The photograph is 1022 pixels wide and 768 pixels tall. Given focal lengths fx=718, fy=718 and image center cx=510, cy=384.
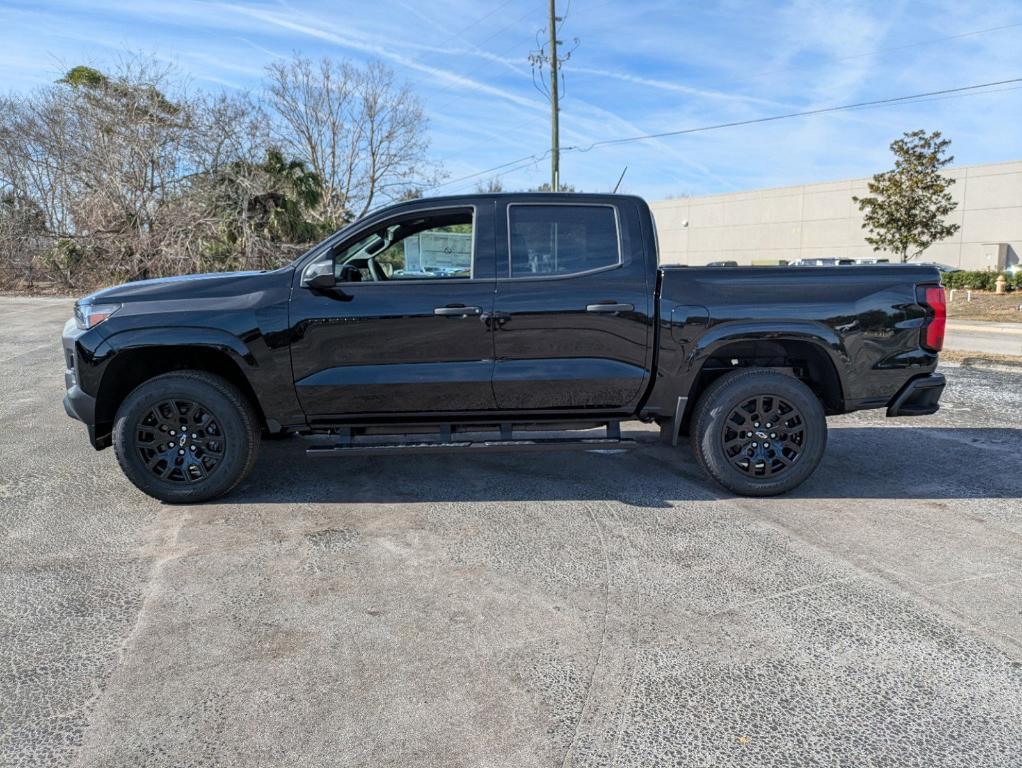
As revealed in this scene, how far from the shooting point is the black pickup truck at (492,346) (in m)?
4.64

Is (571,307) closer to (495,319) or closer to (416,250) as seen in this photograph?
(495,319)

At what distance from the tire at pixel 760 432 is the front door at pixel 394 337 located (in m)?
1.52

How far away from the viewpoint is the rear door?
15.4 feet

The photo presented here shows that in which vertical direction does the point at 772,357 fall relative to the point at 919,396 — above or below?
above

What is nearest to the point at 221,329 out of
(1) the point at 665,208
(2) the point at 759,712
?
(2) the point at 759,712

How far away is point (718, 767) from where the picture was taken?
89.7 inches

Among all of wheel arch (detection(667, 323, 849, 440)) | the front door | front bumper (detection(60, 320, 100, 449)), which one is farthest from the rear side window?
front bumper (detection(60, 320, 100, 449))

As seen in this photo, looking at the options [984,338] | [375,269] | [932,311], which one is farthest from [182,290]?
[984,338]

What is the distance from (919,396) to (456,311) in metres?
3.22

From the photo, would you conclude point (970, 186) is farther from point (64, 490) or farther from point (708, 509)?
point (64, 490)

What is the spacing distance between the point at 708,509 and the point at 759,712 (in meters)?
2.20

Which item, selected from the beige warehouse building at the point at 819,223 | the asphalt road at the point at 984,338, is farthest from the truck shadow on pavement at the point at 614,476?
the beige warehouse building at the point at 819,223

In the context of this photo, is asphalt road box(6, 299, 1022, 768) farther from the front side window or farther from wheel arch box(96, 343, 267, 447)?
the front side window

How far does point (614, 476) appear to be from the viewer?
5414mm
